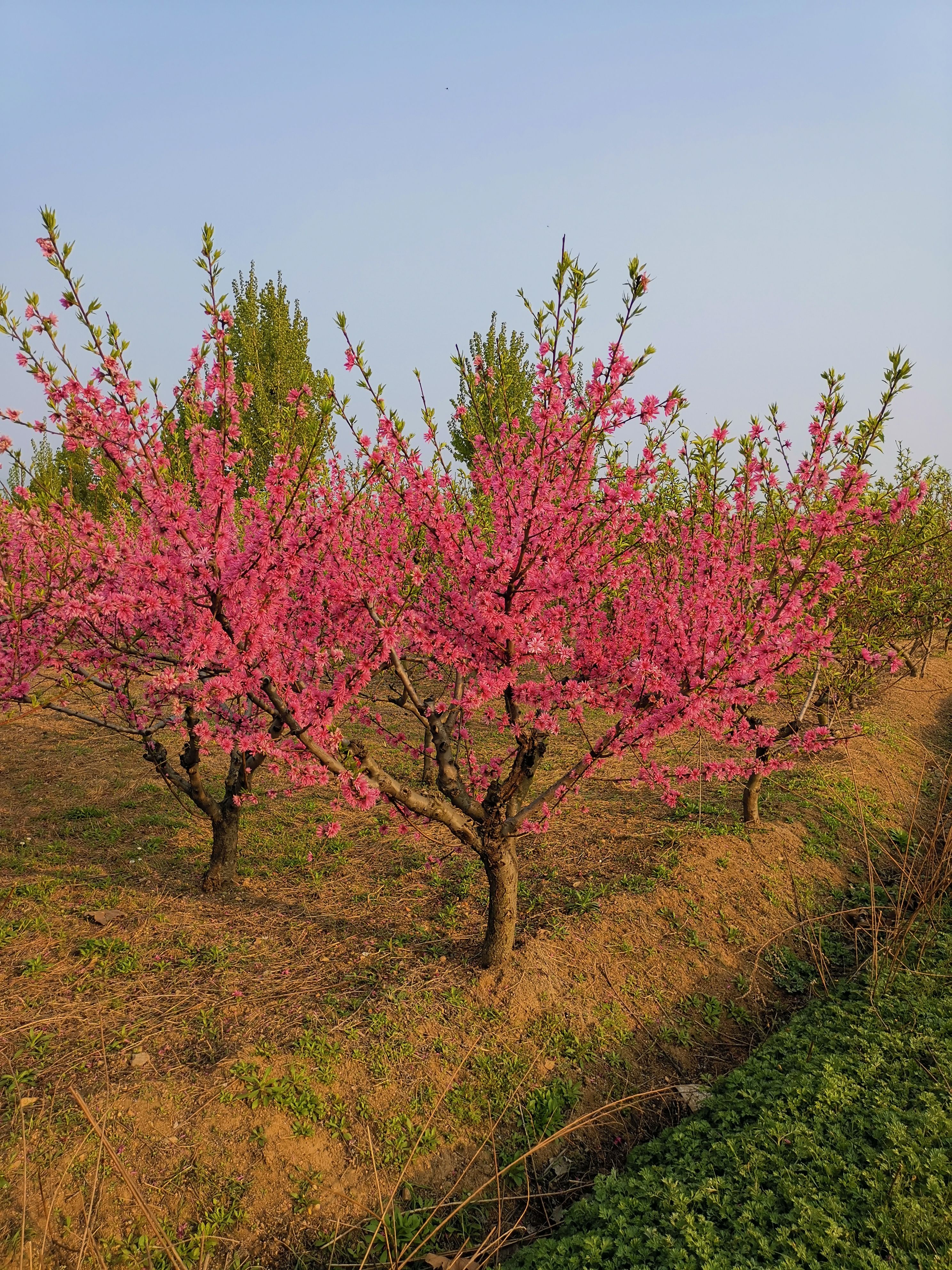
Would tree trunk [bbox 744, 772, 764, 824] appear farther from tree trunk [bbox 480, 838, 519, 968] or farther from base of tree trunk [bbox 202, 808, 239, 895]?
base of tree trunk [bbox 202, 808, 239, 895]

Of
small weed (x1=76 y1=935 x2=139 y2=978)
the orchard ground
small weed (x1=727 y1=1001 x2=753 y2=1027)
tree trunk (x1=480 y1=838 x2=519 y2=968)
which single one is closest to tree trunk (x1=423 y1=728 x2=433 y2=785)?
the orchard ground

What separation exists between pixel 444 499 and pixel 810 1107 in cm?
443

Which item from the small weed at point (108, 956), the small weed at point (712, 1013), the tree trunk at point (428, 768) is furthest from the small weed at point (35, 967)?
the small weed at point (712, 1013)

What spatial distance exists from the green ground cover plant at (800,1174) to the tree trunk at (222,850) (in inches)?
161

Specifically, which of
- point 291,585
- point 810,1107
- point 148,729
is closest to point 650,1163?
point 810,1107

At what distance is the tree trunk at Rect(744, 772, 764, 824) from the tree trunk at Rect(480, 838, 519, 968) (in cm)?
362

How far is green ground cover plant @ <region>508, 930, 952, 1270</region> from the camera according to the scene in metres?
3.07

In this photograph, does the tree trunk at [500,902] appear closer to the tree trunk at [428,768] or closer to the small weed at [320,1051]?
the small weed at [320,1051]

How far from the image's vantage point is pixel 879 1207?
320cm

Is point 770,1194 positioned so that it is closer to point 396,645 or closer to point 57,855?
point 396,645

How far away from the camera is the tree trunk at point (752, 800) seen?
7.38m

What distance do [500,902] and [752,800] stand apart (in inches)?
152

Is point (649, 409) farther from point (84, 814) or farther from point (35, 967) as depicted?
point (84, 814)

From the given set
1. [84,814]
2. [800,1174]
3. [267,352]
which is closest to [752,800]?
[800,1174]
